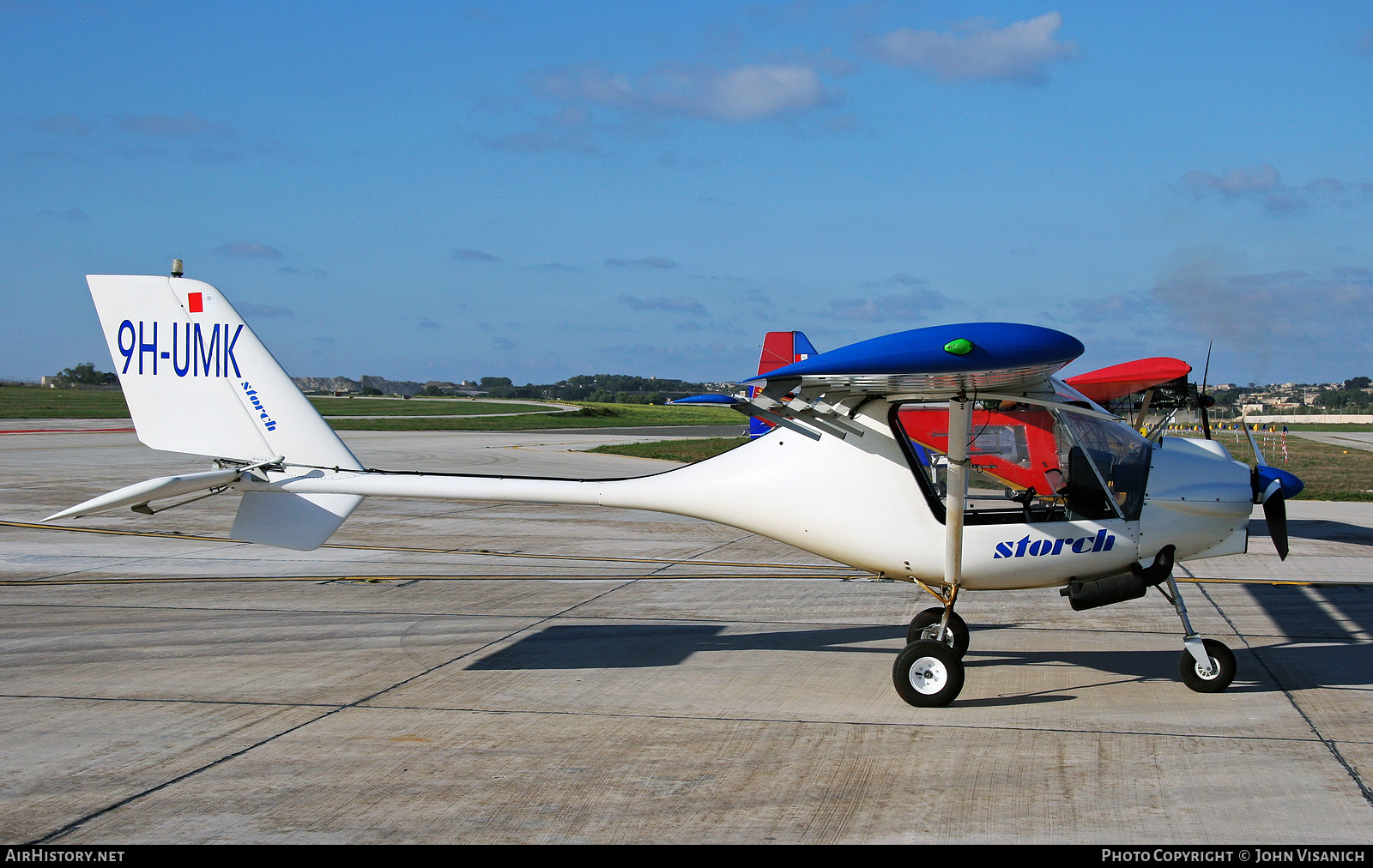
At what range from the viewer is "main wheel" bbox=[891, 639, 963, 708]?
642 centimetres

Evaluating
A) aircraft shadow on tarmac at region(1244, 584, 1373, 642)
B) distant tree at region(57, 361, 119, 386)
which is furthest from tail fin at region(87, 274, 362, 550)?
distant tree at region(57, 361, 119, 386)

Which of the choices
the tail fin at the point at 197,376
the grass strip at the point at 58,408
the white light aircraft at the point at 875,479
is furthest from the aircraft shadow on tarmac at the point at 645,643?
the grass strip at the point at 58,408

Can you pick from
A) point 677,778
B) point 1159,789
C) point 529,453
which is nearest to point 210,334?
point 677,778

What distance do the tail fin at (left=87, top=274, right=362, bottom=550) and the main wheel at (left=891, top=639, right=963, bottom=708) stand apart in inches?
168

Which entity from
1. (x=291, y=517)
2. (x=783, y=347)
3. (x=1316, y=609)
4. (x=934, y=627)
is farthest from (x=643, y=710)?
(x=783, y=347)

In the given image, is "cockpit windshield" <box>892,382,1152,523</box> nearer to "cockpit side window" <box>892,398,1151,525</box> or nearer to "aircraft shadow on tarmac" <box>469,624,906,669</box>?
"cockpit side window" <box>892,398,1151,525</box>

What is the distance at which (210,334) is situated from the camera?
759cm

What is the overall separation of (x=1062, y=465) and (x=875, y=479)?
4.27ft

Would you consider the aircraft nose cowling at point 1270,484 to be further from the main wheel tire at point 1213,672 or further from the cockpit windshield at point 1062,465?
the main wheel tire at point 1213,672

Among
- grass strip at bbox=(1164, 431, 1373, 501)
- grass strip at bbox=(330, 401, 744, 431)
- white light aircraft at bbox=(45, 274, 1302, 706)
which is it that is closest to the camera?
white light aircraft at bbox=(45, 274, 1302, 706)

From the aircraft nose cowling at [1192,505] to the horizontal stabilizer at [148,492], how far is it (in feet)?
21.6

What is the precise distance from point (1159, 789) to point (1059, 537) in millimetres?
2116

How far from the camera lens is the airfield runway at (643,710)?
15.2 ft

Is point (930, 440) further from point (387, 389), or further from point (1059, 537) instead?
point (387, 389)
